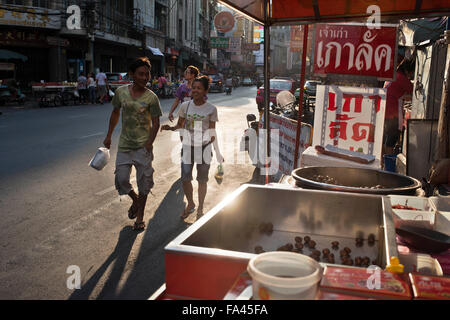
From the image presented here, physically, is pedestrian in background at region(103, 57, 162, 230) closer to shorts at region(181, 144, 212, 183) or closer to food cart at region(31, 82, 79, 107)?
shorts at region(181, 144, 212, 183)

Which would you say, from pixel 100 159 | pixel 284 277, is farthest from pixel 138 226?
pixel 284 277

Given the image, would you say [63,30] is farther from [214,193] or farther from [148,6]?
[214,193]

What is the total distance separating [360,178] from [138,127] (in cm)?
271

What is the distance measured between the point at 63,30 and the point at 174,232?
2726 cm

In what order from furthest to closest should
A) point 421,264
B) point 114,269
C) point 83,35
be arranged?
point 83,35
point 114,269
point 421,264

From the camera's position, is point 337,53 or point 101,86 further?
point 101,86

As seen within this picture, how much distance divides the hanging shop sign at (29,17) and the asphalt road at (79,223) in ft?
57.2

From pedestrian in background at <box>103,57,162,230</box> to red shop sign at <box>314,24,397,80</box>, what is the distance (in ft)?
6.68

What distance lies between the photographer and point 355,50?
5227 millimetres

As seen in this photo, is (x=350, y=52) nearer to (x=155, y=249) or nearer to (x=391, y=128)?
(x=155, y=249)

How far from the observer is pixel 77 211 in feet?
19.6

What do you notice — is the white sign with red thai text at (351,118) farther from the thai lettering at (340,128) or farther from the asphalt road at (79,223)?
the asphalt road at (79,223)

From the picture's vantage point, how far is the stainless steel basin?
320 centimetres
